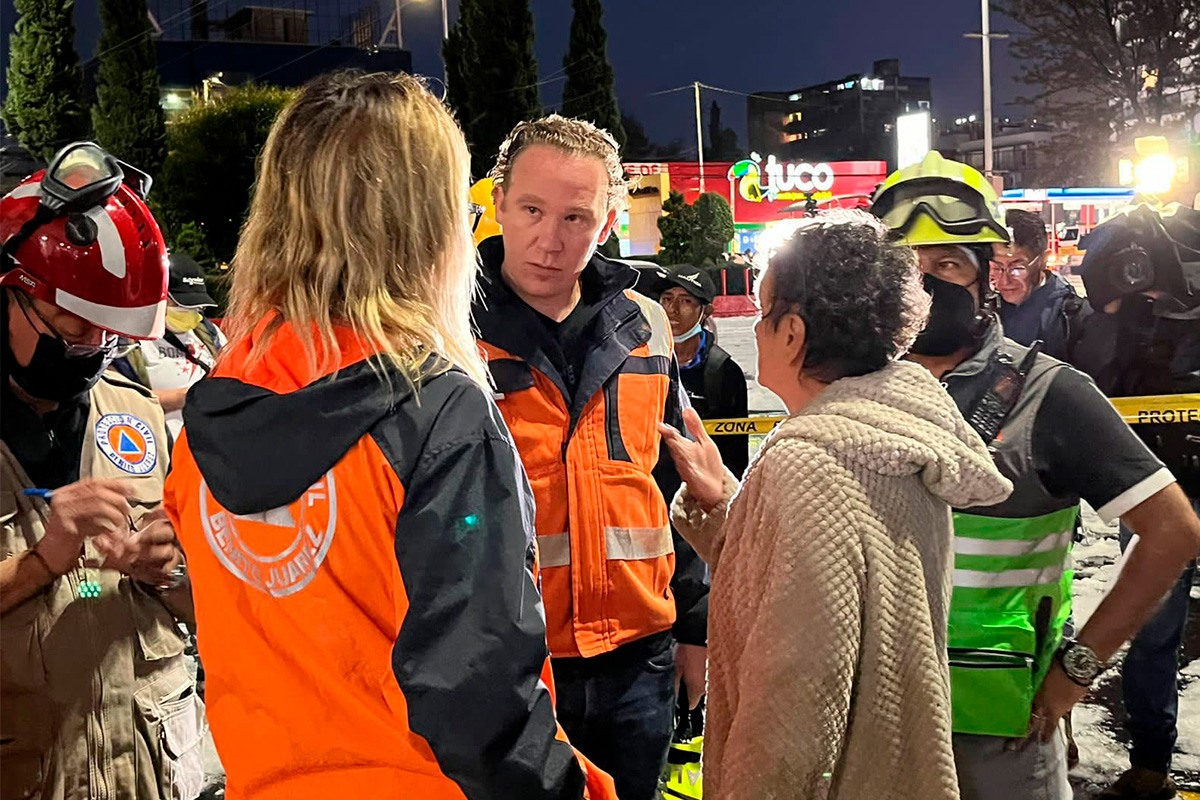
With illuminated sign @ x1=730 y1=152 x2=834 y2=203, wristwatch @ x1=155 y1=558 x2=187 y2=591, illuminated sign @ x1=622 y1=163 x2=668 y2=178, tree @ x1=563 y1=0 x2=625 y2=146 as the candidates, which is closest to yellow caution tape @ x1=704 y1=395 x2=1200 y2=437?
wristwatch @ x1=155 y1=558 x2=187 y2=591

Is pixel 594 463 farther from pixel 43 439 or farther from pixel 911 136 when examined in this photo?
pixel 911 136

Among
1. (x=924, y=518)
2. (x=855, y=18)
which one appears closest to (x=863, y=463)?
(x=924, y=518)

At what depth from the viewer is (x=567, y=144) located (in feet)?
10.1

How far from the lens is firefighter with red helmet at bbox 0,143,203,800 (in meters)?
2.24

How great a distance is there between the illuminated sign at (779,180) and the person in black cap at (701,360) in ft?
100

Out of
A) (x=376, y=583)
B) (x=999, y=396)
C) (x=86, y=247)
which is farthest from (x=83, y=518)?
(x=999, y=396)

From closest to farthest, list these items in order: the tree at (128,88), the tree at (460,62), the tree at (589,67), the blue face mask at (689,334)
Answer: the blue face mask at (689,334) < the tree at (128,88) < the tree at (460,62) < the tree at (589,67)

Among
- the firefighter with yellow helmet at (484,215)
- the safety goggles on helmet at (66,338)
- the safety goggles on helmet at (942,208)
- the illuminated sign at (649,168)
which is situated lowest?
the safety goggles on helmet at (66,338)

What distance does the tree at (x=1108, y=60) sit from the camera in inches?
1162

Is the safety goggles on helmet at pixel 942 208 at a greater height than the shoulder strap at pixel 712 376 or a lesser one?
greater

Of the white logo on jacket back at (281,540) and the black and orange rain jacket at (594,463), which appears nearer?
the white logo on jacket back at (281,540)

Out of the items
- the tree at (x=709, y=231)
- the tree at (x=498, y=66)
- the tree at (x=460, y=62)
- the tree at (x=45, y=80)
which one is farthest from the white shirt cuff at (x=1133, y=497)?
the tree at (x=460, y=62)

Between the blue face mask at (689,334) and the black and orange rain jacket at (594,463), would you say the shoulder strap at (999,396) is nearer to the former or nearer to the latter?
the black and orange rain jacket at (594,463)

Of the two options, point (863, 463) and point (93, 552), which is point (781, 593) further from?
point (93, 552)
